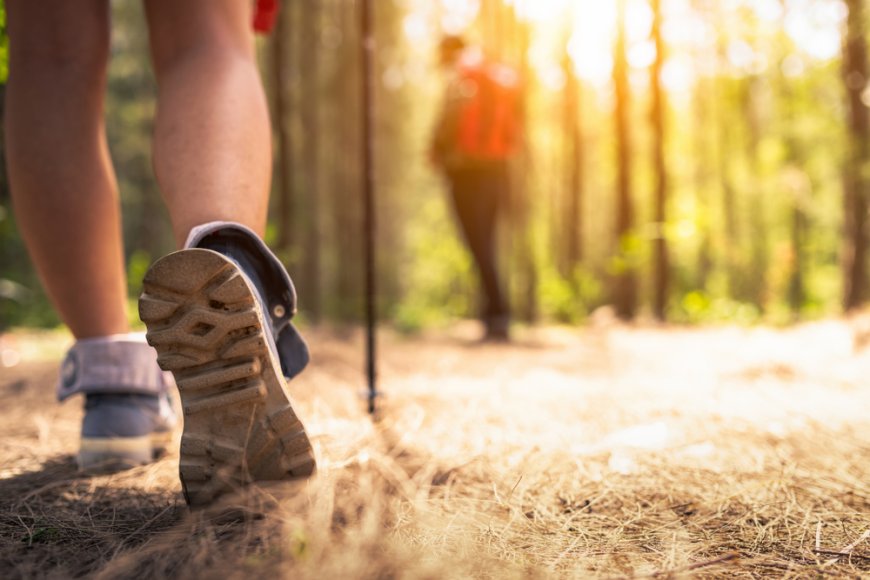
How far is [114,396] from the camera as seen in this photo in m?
1.29

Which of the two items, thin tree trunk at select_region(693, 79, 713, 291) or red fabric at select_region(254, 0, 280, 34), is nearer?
red fabric at select_region(254, 0, 280, 34)

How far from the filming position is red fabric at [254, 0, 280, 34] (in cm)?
160

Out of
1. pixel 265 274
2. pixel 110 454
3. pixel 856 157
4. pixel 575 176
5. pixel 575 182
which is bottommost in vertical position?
pixel 110 454

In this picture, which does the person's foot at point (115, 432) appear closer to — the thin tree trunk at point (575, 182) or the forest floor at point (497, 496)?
the forest floor at point (497, 496)

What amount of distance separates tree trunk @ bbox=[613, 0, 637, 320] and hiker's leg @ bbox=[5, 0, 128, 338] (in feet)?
25.2

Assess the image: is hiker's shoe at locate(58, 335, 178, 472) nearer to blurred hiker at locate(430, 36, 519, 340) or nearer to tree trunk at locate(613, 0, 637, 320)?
blurred hiker at locate(430, 36, 519, 340)

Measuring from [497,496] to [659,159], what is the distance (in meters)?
8.55

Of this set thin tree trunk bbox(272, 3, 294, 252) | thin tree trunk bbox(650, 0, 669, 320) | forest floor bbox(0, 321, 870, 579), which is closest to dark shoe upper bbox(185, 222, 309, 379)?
forest floor bbox(0, 321, 870, 579)

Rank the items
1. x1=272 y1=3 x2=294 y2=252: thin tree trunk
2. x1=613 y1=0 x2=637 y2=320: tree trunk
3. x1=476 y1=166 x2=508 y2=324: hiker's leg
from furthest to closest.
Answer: x1=613 y1=0 x2=637 y2=320: tree trunk, x1=272 y1=3 x2=294 y2=252: thin tree trunk, x1=476 y1=166 x2=508 y2=324: hiker's leg

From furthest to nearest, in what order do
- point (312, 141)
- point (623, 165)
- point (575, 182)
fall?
1. point (575, 182)
2. point (312, 141)
3. point (623, 165)

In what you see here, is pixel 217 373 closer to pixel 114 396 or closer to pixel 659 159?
pixel 114 396

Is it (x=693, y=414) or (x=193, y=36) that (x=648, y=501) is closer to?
(x=693, y=414)

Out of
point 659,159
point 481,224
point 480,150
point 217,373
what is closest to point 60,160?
point 217,373

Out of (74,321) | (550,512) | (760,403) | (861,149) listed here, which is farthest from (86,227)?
(861,149)
